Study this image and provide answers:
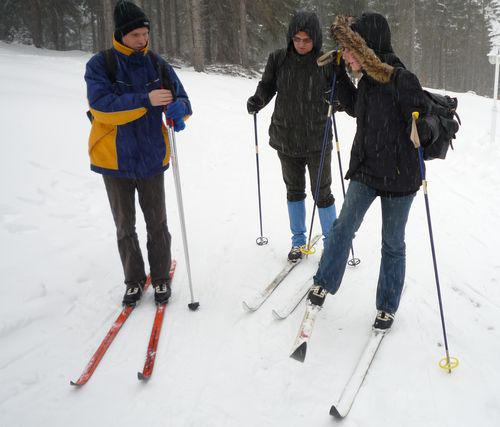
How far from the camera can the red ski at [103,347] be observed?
2.87 meters

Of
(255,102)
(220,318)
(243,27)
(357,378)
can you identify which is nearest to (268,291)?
(220,318)

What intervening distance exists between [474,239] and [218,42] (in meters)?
24.2

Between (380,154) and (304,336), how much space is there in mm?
1508

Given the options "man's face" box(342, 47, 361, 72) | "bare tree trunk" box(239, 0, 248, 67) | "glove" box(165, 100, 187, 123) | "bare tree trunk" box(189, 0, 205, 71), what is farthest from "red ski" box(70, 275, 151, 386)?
"bare tree trunk" box(239, 0, 248, 67)

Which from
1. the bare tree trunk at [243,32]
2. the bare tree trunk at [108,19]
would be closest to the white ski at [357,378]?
the bare tree trunk at [108,19]

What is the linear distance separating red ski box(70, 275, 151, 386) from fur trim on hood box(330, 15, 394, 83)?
292 centimetres

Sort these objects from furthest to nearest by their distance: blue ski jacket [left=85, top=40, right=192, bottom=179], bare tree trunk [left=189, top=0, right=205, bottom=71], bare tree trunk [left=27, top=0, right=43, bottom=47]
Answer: bare tree trunk [left=27, top=0, right=43, bottom=47]
bare tree trunk [left=189, top=0, right=205, bottom=71]
blue ski jacket [left=85, top=40, right=192, bottom=179]

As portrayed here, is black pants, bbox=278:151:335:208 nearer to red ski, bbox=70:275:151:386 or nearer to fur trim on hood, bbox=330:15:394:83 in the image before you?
fur trim on hood, bbox=330:15:394:83

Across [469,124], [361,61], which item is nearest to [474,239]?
[361,61]

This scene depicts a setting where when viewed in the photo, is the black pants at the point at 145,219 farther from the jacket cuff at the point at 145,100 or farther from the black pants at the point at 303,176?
the black pants at the point at 303,176

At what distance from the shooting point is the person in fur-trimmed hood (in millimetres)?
2705

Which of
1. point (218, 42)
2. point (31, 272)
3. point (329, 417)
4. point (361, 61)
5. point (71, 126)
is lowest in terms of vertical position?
point (329, 417)

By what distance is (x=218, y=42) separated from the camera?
1006 inches

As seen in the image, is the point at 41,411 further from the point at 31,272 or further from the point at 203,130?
the point at 203,130
